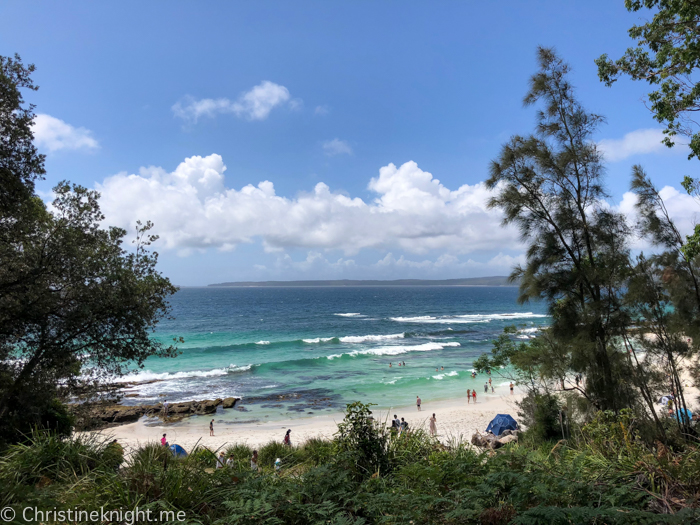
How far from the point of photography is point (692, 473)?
12.8ft

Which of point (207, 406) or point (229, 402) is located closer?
point (207, 406)

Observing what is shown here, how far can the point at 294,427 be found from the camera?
68.2 feet

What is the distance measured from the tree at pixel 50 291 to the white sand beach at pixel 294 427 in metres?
10.5

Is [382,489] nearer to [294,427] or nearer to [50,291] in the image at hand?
[50,291]

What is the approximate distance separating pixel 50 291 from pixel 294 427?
15.8 m

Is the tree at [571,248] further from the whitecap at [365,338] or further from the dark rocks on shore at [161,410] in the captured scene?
the whitecap at [365,338]

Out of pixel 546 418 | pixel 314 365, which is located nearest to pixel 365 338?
pixel 314 365

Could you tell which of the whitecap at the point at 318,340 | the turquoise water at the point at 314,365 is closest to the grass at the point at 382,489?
the turquoise water at the point at 314,365

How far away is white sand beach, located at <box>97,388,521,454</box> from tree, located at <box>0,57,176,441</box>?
10474mm

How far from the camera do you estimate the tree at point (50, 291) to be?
716 cm

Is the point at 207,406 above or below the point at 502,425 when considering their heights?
below

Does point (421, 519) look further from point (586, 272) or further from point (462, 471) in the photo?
point (586, 272)

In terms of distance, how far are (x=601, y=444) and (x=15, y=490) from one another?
22.6 feet

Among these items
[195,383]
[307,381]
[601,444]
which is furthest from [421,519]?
[195,383]
